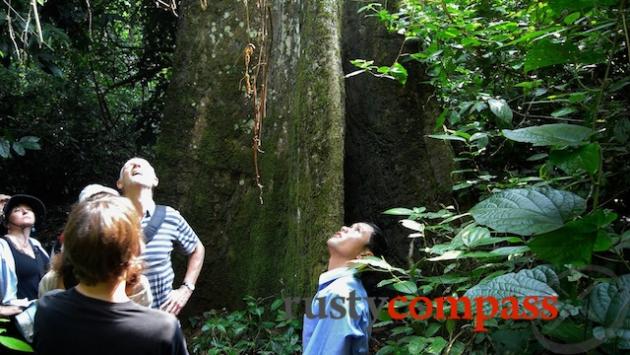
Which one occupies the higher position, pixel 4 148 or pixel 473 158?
pixel 4 148

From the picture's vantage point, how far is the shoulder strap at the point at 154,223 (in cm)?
325

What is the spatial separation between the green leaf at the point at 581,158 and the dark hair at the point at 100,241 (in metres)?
1.22

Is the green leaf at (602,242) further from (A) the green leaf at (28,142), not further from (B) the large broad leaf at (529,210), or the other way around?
(A) the green leaf at (28,142)

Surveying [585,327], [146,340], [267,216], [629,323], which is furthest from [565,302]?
[267,216]

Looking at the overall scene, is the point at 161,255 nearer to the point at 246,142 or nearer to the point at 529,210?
the point at 246,142

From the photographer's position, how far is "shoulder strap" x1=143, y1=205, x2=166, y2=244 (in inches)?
128

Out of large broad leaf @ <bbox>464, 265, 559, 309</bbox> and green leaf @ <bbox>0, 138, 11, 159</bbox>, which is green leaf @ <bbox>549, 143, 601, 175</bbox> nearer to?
large broad leaf @ <bbox>464, 265, 559, 309</bbox>

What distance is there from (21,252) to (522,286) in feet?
11.5

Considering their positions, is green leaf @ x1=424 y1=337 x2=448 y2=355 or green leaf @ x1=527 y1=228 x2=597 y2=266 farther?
green leaf @ x1=424 y1=337 x2=448 y2=355

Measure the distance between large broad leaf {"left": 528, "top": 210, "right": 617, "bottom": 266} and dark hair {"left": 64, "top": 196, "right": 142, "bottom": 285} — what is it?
3.74ft

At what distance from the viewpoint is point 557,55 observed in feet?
5.47

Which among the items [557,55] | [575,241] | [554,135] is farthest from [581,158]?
[557,55]

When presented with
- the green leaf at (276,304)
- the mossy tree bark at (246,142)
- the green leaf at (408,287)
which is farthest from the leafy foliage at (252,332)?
the green leaf at (408,287)

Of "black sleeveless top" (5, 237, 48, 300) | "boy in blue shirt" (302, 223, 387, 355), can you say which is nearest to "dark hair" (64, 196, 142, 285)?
"boy in blue shirt" (302, 223, 387, 355)
